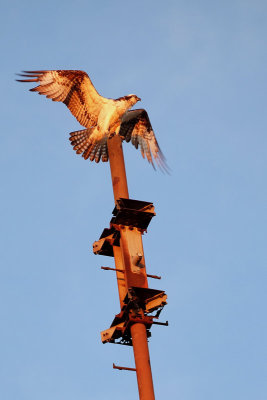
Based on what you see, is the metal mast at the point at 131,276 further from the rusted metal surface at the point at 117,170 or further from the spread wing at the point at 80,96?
the spread wing at the point at 80,96

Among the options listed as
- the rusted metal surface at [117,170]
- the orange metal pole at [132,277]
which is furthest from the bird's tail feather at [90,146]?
the rusted metal surface at [117,170]

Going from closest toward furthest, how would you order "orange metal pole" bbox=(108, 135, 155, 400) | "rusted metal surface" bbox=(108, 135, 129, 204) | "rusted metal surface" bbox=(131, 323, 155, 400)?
"rusted metal surface" bbox=(131, 323, 155, 400) → "orange metal pole" bbox=(108, 135, 155, 400) → "rusted metal surface" bbox=(108, 135, 129, 204)

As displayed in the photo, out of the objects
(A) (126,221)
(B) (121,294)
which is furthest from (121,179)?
(B) (121,294)

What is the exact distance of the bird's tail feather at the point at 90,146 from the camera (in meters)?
21.7

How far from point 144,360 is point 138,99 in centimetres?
912

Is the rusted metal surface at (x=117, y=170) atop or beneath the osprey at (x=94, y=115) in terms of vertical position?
beneath

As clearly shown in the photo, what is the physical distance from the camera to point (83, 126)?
74.7 feet

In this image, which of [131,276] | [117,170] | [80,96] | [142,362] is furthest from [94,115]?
[142,362]

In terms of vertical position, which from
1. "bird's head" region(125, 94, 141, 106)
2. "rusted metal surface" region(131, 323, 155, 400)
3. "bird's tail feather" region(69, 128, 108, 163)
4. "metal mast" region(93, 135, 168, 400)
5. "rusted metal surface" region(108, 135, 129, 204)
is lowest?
"rusted metal surface" region(131, 323, 155, 400)

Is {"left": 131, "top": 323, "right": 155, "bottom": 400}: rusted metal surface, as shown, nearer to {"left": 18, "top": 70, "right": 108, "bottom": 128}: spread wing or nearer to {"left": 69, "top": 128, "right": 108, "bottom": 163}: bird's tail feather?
{"left": 69, "top": 128, "right": 108, "bottom": 163}: bird's tail feather

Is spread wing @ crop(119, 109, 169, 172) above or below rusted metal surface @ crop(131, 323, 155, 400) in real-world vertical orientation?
above

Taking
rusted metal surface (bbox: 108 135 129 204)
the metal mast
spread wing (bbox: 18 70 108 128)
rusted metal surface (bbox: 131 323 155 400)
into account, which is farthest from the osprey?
rusted metal surface (bbox: 131 323 155 400)

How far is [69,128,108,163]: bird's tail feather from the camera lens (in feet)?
71.1

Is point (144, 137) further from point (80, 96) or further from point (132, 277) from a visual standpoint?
point (132, 277)
